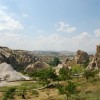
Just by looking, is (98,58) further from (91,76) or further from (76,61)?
(91,76)

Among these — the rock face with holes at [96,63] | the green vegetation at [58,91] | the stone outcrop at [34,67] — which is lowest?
the green vegetation at [58,91]

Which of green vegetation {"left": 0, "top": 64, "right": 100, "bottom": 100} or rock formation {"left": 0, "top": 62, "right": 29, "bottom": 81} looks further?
rock formation {"left": 0, "top": 62, "right": 29, "bottom": 81}

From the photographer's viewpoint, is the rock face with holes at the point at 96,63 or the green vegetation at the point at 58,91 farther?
the rock face with holes at the point at 96,63

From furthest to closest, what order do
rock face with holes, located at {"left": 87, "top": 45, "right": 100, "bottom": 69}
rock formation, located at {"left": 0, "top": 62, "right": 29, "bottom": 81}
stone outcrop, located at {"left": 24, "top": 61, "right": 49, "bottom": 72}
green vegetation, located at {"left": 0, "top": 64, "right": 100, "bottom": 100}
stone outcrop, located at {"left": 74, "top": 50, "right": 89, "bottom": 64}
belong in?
stone outcrop, located at {"left": 74, "top": 50, "right": 89, "bottom": 64} < stone outcrop, located at {"left": 24, "top": 61, "right": 49, "bottom": 72} < rock face with holes, located at {"left": 87, "top": 45, "right": 100, "bottom": 69} < rock formation, located at {"left": 0, "top": 62, "right": 29, "bottom": 81} < green vegetation, located at {"left": 0, "top": 64, "right": 100, "bottom": 100}

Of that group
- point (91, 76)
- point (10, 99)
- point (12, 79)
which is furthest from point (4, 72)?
point (10, 99)

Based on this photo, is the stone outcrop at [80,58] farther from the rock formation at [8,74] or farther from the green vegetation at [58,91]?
the green vegetation at [58,91]

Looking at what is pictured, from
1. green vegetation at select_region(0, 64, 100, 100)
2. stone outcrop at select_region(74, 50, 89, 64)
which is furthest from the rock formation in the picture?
stone outcrop at select_region(74, 50, 89, 64)

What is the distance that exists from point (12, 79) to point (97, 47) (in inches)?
2242

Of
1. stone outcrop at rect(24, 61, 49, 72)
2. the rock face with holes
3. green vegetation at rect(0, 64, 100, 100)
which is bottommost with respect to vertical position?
green vegetation at rect(0, 64, 100, 100)

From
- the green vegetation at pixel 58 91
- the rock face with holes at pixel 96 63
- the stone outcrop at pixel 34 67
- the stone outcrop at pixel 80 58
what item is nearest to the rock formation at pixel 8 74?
the green vegetation at pixel 58 91

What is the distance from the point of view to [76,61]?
16875 centimetres

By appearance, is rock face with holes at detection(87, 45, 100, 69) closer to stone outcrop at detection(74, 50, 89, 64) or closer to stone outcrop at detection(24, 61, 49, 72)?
stone outcrop at detection(74, 50, 89, 64)

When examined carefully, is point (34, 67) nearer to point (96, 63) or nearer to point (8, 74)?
point (96, 63)

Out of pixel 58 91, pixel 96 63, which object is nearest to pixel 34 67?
pixel 96 63
